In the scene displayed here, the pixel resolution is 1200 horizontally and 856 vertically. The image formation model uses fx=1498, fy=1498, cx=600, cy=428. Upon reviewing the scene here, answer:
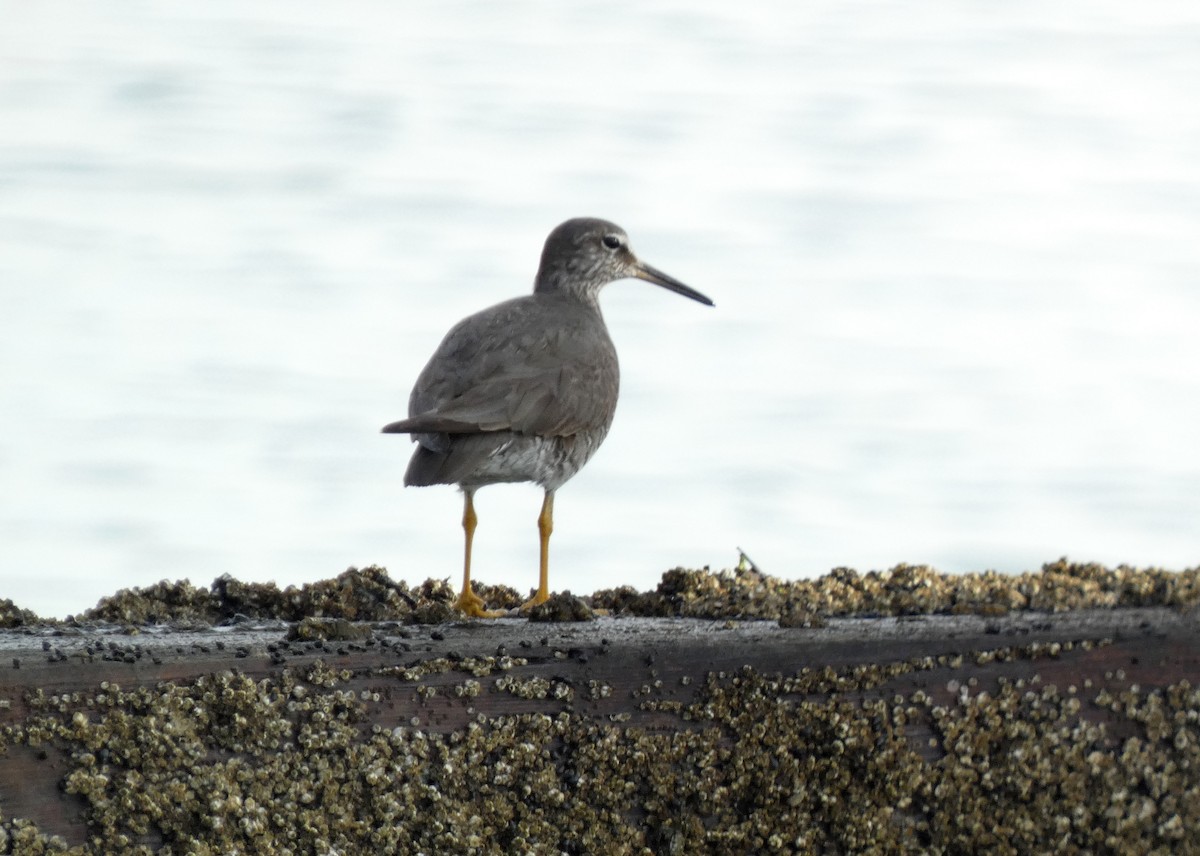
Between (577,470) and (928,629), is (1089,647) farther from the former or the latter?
(577,470)

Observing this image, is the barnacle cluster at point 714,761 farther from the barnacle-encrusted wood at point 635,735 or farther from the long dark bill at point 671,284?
the long dark bill at point 671,284

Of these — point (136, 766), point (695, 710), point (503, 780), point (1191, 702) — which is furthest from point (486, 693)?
point (1191, 702)

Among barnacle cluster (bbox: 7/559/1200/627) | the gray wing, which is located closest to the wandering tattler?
the gray wing

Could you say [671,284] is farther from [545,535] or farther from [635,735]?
[635,735]

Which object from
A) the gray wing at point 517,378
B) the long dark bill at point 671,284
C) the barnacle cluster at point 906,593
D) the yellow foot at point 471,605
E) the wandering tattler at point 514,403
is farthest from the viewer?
the long dark bill at point 671,284

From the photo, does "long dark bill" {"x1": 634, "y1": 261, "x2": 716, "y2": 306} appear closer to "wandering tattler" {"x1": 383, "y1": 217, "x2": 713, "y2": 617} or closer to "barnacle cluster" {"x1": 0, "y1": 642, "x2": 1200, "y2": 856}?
"wandering tattler" {"x1": 383, "y1": 217, "x2": 713, "y2": 617}

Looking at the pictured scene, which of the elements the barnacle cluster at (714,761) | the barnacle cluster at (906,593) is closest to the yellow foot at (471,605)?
the barnacle cluster at (906,593)

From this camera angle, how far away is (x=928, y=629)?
3162mm

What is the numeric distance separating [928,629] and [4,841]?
184 centimetres

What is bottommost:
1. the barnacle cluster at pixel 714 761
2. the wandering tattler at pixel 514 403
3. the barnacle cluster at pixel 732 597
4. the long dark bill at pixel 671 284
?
the barnacle cluster at pixel 714 761

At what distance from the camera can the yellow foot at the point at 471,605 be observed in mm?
4227

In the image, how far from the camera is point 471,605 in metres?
4.45

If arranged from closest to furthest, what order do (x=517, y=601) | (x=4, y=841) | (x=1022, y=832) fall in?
(x=4, y=841)
(x=1022, y=832)
(x=517, y=601)

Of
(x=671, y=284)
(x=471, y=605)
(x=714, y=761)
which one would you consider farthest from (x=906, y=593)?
(x=671, y=284)
